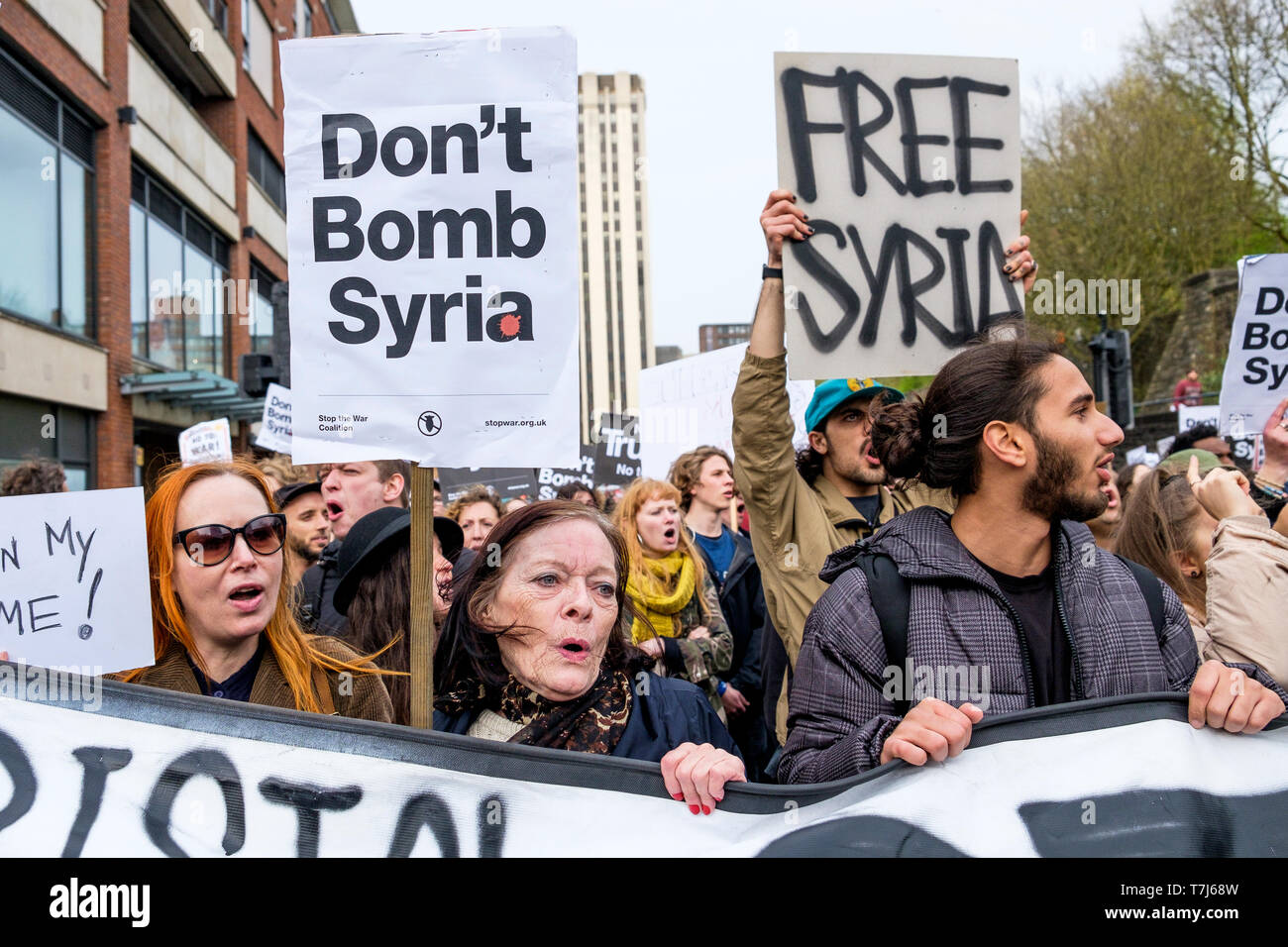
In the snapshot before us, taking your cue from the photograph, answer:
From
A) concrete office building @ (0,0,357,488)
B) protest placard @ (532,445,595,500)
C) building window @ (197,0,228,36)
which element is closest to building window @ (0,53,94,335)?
concrete office building @ (0,0,357,488)

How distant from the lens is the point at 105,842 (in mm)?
1921

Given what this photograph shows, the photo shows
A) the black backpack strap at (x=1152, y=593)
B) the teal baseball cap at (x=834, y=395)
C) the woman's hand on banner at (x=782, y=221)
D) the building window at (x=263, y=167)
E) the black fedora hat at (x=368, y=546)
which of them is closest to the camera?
the black backpack strap at (x=1152, y=593)

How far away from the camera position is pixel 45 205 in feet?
44.9

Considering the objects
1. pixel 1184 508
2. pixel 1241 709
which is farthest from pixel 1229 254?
pixel 1241 709

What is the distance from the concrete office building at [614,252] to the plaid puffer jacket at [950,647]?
93461mm

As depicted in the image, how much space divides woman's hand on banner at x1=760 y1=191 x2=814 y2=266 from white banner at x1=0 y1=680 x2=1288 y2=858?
1.47 m

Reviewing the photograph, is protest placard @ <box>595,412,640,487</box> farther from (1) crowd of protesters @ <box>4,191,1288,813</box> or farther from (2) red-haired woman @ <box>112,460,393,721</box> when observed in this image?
(2) red-haired woman @ <box>112,460,393,721</box>

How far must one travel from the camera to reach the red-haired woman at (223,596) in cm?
249

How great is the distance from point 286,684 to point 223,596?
0.82 feet

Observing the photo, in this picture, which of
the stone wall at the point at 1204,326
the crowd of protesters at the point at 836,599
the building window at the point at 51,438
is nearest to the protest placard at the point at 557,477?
the building window at the point at 51,438

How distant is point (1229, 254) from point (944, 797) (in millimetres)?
26233

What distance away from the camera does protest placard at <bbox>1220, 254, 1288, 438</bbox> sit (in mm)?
4926

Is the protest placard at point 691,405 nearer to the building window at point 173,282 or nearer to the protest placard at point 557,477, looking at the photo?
the protest placard at point 557,477

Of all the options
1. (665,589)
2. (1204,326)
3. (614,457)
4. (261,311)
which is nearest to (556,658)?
(665,589)
